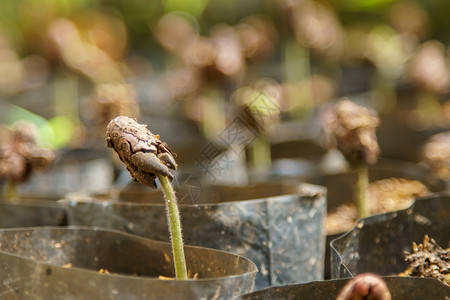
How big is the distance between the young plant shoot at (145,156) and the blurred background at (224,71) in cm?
41

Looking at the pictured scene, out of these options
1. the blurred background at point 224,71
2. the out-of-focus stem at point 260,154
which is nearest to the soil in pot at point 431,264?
the blurred background at point 224,71

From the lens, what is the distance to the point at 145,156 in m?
0.70

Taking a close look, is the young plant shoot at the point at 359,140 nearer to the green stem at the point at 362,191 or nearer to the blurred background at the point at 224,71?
the green stem at the point at 362,191

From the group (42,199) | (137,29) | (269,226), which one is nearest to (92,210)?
(269,226)

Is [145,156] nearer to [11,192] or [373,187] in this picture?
[11,192]

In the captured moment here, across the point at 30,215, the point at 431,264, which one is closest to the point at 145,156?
the point at 431,264

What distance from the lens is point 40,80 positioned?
3777mm

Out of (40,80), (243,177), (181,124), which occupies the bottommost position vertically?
(243,177)

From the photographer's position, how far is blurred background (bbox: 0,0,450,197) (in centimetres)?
205

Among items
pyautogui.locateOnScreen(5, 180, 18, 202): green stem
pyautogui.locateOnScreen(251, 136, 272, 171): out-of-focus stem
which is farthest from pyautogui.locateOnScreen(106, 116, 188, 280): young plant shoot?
pyautogui.locateOnScreen(251, 136, 272, 171): out-of-focus stem

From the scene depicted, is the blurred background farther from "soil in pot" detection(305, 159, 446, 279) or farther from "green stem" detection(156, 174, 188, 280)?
"green stem" detection(156, 174, 188, 280)

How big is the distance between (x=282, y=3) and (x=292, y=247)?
1.77 meters

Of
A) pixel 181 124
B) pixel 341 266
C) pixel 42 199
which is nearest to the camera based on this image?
pixel 341 266

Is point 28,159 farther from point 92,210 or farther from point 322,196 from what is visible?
point 322,196
